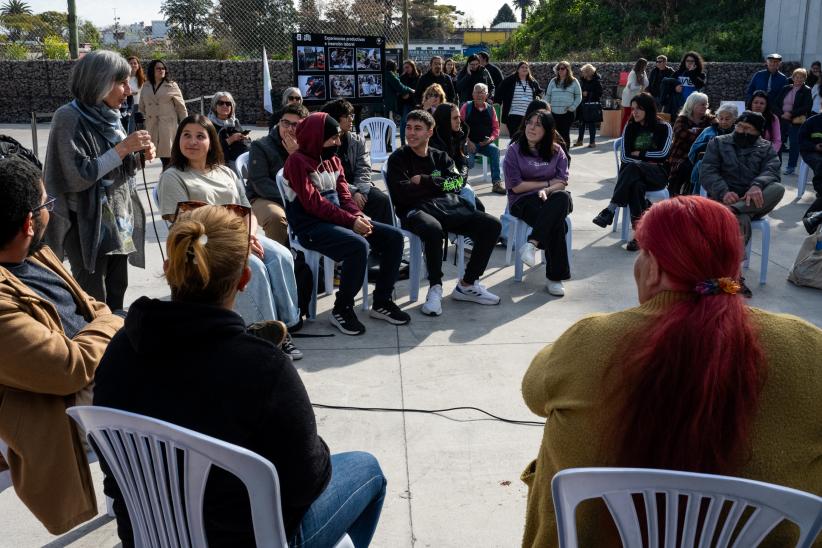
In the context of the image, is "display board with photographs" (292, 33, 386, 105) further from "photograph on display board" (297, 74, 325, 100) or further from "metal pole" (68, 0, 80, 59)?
"metal pole" (68, 0, 80, 59)

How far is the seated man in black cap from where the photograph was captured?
5.68 m

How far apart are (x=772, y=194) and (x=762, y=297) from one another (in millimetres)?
829

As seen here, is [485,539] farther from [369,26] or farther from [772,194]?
[369,26]

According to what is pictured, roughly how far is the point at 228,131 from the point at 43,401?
16.5 feet

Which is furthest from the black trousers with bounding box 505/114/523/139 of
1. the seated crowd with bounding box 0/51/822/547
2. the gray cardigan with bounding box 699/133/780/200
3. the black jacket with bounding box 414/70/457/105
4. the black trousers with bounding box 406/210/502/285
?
the seated crowd with bounding box 0/51/822/547

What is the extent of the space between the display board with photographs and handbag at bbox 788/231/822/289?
6.00 m

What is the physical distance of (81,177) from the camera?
12.3 feet

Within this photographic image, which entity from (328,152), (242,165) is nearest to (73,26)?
(242,165)

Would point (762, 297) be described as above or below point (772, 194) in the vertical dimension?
below

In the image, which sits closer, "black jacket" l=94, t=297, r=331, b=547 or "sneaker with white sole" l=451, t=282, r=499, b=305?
"black jacket" l=94, t=297, r=331, b=547

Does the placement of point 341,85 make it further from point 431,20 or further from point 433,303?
point 431,20

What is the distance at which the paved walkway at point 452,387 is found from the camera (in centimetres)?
279

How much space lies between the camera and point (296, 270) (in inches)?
190

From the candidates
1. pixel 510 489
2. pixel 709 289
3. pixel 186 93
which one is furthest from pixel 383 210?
pixel 186 93
